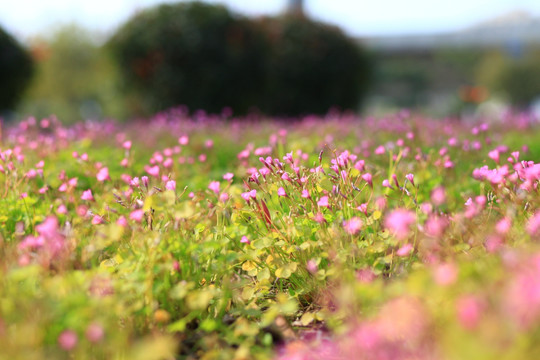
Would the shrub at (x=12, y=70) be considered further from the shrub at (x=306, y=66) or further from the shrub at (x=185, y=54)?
the shrub at (x=306, y=66)

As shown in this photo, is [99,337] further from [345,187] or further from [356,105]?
[356,105]

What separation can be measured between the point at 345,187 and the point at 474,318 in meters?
1.57

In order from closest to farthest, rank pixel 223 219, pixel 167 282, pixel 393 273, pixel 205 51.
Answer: pixel 167 282 → pixel 393 273 → pixel 223 219 → pixel 205 51

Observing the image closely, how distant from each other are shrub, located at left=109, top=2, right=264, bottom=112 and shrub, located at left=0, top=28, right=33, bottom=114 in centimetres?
324

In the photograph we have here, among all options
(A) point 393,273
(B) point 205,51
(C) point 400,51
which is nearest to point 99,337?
(A) point 393,273

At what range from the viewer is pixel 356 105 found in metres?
13.4

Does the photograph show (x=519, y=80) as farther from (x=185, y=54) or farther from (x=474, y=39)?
(x=185, y=54)

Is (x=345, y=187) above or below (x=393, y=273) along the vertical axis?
above

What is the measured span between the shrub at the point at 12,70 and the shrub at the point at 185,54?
10.6 ft

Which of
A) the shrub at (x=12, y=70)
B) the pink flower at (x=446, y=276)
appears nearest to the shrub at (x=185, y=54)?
the shrub at (x=12, y=70)

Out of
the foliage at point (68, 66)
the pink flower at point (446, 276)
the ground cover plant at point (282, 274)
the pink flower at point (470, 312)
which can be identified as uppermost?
the pink flower at point (446, 276)

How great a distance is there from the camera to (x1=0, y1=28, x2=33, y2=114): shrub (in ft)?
42.7

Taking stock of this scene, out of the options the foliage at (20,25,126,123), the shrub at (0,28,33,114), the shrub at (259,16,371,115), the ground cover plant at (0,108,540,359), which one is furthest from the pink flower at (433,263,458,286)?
the foliage at (20,25,126,123)

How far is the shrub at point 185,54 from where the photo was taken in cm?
1133
